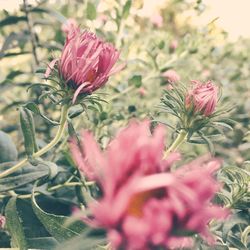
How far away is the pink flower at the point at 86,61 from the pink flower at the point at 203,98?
0.45ft

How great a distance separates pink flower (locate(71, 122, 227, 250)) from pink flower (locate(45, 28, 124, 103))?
0.99ft

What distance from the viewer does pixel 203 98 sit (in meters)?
0.78

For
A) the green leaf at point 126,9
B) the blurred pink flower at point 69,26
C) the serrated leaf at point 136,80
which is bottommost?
the serrated leaf at point 136,80

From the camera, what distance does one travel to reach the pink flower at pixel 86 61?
0.70 meters

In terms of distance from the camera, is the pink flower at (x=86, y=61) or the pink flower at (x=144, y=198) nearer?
the pink flower at (x=144, y=198)

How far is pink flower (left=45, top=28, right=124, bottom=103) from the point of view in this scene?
2.31ft

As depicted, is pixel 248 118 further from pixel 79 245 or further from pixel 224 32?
pixel 79 245

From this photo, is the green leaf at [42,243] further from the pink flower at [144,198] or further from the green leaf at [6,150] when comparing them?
the pink flower at [144,198]

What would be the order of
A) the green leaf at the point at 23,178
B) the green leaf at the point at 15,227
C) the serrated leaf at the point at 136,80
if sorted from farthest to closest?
the serrated leaf at the point at 136,80 → the green leaf at the point at 23,178 → the green leaf at the point at 15,227

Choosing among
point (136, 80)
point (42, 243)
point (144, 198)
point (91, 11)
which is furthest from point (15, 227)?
point (91, 11)

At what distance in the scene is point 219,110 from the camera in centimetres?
83

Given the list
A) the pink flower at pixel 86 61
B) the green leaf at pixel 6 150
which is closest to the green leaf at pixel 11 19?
the green leaf at pixel 6 150

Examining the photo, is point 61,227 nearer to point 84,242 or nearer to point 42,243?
point 42,243

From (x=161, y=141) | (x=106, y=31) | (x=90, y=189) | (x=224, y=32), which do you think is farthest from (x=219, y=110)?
(x=224, y=32)
